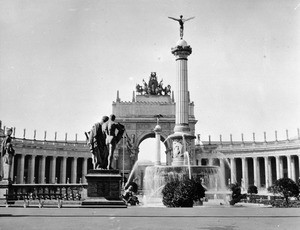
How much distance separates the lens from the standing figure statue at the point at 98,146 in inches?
762

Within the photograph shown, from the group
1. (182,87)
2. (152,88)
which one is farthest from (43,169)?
(182,87)

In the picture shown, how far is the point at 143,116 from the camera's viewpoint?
95000 millimetres

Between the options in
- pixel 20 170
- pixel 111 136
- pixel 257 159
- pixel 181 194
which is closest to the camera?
pixel 111 136

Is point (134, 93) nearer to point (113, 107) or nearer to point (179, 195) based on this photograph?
point (113, 107)

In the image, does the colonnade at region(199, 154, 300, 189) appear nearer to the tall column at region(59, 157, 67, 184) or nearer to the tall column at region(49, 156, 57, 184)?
the tall column at region(59, 157, 67, 184)

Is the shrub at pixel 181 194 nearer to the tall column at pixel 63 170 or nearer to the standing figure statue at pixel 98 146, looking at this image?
the standing figure statue at pixel 98 146

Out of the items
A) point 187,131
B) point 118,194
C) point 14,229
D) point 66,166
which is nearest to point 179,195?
point 118,194

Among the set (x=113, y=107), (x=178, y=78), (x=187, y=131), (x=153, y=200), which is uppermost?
(x=113, y=107)

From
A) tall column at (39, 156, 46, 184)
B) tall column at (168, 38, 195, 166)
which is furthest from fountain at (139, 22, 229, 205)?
tall column at (39, 156, 46, 184)

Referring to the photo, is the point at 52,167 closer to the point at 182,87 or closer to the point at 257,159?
the point at 257,159

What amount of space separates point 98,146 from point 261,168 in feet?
271

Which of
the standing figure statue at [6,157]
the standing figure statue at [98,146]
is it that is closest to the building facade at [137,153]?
the standing figure statue at [6,157]

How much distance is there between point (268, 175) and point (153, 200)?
193 feet

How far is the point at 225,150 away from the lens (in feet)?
300
